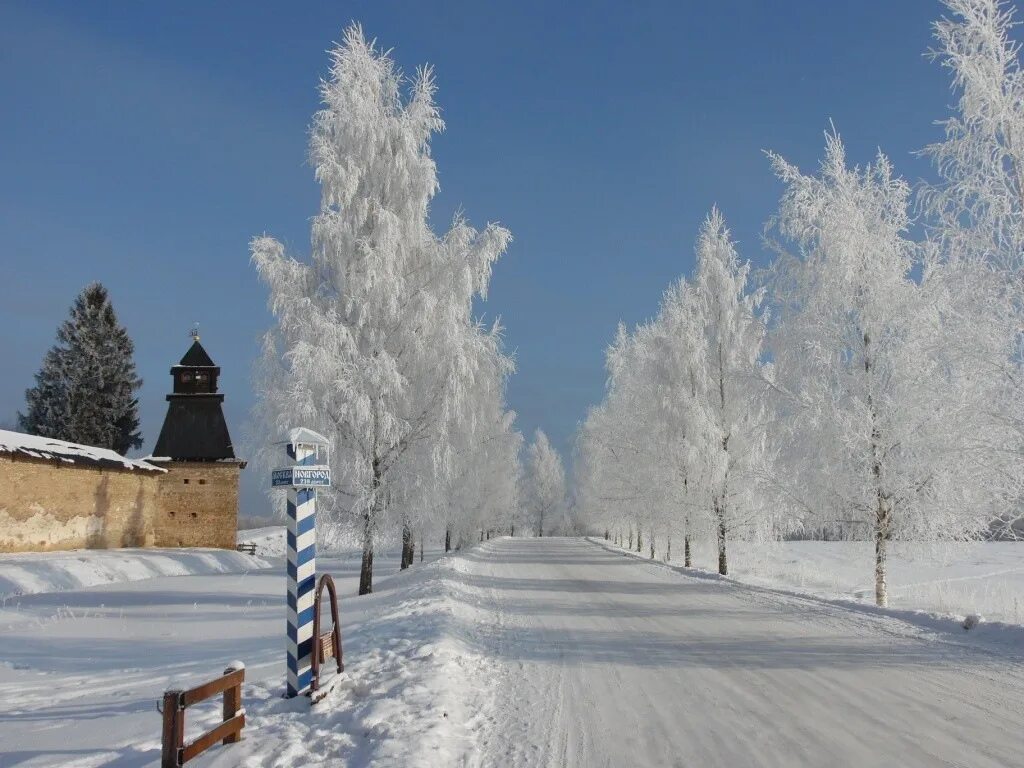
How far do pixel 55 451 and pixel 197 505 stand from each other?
9.46 meters

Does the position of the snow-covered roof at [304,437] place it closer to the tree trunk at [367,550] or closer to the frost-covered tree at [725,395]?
the tree trunk at [367,550]

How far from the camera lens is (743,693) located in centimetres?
641

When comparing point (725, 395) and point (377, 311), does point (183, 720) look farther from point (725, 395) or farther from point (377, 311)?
point (725, 395)

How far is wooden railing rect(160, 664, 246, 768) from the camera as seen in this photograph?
4527 millimetres

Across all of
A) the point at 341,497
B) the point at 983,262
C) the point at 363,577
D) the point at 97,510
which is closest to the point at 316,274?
the point at 341,497

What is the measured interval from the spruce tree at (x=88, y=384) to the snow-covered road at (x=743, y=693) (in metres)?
34.7

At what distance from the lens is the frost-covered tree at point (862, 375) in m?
13.3

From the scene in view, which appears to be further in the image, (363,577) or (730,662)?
(363,577)

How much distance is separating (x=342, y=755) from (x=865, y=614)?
997 centimetres

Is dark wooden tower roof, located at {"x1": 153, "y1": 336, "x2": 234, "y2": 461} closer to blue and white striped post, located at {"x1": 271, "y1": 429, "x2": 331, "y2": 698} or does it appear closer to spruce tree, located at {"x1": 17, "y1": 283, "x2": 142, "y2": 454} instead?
spruce tree, located at {"x1": 17, "y1": 283, "x2": 142, "y2": 454}

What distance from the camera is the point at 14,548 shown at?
70.0 ft

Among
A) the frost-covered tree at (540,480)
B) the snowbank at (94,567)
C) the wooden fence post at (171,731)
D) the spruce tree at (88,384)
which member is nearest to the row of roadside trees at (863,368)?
the wooden fence post at (171,731)

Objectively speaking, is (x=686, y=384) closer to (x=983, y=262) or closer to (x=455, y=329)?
(x=455, y=329)

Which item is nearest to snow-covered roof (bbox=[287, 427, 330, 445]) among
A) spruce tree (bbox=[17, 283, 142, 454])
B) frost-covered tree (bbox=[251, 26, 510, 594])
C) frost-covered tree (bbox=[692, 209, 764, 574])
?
frost-covered tree (bbox=[251, 26, 510, 594])
